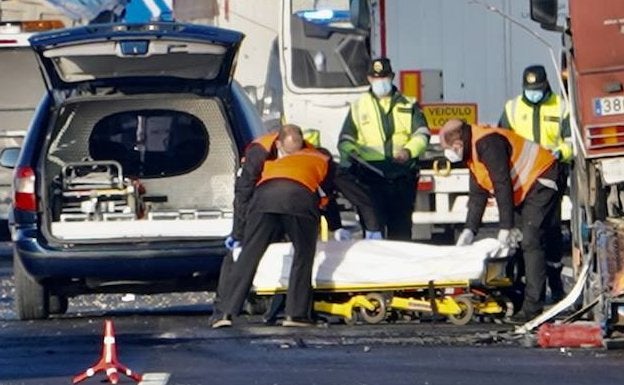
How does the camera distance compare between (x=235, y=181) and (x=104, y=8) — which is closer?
(x=235, y=181)

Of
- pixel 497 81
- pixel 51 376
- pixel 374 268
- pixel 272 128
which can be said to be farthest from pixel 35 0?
pixel 51 376

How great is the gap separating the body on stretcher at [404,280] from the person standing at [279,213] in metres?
0.23

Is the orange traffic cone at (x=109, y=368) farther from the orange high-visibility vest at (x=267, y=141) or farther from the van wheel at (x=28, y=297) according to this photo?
the van wheel at (x=28, y=297)

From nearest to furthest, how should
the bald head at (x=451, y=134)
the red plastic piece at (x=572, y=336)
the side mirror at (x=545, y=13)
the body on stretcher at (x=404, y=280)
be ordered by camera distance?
the red plastic piece at (x=572, y=336) → the side mirror at (x=545, y=13) → the body on stretcher at (x=404, y=280) → the bald head at (x=451, y=134)

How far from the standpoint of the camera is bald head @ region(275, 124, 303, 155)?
1530 centimetres

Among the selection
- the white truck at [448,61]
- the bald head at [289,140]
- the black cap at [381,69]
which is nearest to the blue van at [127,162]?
the bald head at [289,140]

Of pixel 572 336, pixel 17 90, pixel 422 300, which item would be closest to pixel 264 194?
pixel 422 300

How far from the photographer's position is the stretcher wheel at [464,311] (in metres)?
15.1

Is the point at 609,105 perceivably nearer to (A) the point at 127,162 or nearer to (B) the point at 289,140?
(B) the point at 289,140

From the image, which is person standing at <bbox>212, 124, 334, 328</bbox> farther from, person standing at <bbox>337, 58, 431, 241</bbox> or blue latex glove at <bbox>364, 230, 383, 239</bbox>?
person standing at <bbox>337, 58, 431, 241</bbox>

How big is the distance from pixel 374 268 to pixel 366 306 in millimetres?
253

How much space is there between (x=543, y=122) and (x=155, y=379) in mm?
5784

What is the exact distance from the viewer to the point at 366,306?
597 inches

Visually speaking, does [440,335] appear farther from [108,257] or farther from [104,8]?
[104,8]
